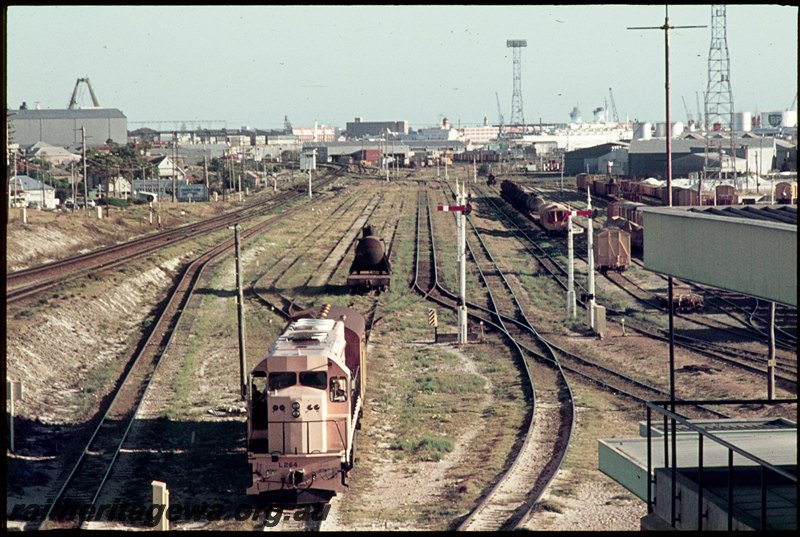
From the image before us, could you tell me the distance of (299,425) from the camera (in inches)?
715

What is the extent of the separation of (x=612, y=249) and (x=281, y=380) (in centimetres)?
3771

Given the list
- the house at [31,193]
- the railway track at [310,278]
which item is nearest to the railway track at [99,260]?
the railway track at [310,278]

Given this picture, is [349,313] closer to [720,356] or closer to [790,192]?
[720,356]

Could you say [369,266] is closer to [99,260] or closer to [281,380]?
[99,260]

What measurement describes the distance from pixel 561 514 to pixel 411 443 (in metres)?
6.18

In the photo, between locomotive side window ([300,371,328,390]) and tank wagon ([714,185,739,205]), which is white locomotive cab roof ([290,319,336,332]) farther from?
tank wagon ([714,185,739,205])

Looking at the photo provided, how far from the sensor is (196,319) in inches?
1515

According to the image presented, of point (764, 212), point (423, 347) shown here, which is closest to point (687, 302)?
point (423, 347)

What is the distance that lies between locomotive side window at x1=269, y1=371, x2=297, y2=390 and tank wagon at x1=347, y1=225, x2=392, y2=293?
2632 centimetres

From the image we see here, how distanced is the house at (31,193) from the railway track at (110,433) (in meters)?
43.6

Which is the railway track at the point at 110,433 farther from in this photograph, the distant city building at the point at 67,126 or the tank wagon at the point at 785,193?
the distant city building at the point at 67,126

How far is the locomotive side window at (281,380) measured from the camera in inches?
725

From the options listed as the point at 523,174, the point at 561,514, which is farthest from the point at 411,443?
the point at 523,174

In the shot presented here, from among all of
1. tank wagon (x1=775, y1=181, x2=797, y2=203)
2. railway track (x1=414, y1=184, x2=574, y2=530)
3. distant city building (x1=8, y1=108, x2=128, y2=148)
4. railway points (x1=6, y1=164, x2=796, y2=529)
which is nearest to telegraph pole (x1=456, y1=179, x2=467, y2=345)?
railway points (x1=6, y1=164, x2=796, y2=529)
